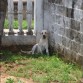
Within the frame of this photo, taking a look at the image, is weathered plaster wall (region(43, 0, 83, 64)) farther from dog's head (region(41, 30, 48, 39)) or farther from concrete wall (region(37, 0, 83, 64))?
dog's head (region(41, 30, 48, 39))

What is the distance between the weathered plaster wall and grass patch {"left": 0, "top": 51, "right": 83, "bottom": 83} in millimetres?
291

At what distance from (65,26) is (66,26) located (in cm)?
7

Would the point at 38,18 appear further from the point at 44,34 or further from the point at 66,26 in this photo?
the point at 66,26

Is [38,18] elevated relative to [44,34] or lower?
elevated

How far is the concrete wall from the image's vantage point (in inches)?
337

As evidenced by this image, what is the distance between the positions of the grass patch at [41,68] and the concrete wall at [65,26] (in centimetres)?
29

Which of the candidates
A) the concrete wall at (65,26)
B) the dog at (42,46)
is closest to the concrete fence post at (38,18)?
the concrete wall at (65,26)

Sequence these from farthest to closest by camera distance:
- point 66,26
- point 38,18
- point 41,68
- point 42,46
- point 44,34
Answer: point 38,18
point 42,46
point 44,34
point 66,26
point 41,68

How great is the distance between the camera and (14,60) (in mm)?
9430

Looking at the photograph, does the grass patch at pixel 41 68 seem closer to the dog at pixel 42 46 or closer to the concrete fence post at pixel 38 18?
the dog at pixel 42 46

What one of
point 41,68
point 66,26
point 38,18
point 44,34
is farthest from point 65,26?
point 38,18

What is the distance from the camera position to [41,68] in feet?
28.2

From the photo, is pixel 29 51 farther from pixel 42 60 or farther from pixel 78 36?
pixel 78 36

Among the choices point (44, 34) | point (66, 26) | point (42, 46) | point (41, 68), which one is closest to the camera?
point (41, 68)
